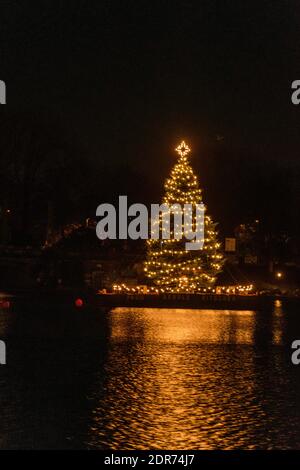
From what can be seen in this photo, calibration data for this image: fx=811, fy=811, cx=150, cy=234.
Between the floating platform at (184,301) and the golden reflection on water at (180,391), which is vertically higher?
the floating platform at (184,301)

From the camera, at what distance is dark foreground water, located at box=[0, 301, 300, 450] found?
1027 cm

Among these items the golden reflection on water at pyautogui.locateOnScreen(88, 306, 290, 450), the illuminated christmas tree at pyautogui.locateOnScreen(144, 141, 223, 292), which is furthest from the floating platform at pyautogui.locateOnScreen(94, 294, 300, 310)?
the golden reflection on water at pyautogui.locateOnScreen(88, 306, 290, 450)

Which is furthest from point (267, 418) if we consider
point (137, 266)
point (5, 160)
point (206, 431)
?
point (5, 160)

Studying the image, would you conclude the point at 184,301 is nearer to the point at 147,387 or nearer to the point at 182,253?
the point at 182,253

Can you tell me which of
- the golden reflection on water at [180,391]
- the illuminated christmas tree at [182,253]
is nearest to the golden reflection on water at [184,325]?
the golden reflection on water at [180,391]

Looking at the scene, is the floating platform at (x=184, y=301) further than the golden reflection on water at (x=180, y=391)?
Yes

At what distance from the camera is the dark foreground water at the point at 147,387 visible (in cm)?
1027

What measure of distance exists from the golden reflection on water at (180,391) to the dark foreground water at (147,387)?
0.02 metres

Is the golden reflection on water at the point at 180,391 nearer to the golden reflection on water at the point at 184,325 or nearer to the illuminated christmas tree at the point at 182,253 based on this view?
the golden reflection on water at the point at 184,325

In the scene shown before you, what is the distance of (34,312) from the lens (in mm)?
30953

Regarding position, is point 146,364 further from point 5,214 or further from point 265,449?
point 5,214

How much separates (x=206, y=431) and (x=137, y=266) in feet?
153

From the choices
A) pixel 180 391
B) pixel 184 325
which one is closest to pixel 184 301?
pixel 184 325

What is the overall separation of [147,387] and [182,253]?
28.6 metres
